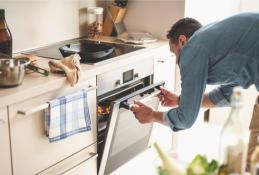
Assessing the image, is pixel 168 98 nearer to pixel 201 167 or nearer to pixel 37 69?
pixel 37 69

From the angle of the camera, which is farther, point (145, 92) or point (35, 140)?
point (145, 92)

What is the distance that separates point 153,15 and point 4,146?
4.70 feet

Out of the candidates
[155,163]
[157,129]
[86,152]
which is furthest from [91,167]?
[155,163]

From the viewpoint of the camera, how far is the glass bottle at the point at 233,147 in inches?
36.9

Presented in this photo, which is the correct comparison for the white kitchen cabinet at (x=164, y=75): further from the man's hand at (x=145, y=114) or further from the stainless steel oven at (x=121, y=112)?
the man's hand at (x=145, y=114)

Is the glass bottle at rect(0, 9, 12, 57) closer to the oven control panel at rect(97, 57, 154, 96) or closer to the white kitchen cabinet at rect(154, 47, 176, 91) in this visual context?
the oven control panel at rect(97, 57, 154, 96)

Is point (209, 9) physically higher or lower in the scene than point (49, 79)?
higher

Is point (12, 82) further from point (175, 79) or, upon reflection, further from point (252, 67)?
point (175, 79)

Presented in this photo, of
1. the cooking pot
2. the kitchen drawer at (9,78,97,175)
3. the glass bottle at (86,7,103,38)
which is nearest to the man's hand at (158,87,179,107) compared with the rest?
the kitchen drawer at (9,78,97,175)

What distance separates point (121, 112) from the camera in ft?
6.62

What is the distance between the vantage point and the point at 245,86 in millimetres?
1730

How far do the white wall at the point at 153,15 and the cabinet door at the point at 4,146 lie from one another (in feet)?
4.49

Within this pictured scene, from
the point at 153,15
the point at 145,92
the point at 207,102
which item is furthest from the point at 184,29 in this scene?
the point at 153,15

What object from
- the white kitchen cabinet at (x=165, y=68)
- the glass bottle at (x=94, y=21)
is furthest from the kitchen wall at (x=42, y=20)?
the white kitchen cabinet at (x=165, y=68)
